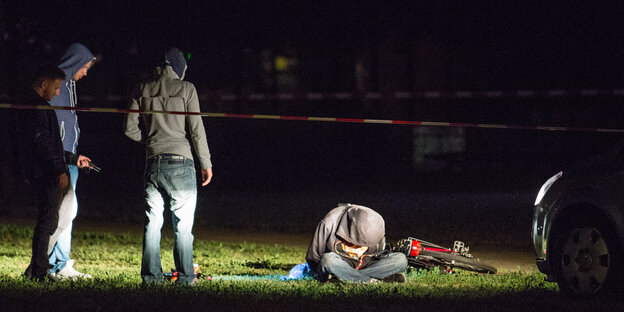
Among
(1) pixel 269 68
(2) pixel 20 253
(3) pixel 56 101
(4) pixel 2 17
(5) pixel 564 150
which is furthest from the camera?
(1) pixel 269 68

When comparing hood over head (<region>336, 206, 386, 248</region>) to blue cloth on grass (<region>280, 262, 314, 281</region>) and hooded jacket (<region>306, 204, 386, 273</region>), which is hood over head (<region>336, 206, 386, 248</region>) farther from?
blue cloth on grass (<region>280, 262, 314, 281</region>)

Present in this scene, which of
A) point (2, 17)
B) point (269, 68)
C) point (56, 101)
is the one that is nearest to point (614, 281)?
point (56, 101)

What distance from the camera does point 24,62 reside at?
29.8 m

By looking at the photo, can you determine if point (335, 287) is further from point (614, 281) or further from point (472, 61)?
point (472, 61)

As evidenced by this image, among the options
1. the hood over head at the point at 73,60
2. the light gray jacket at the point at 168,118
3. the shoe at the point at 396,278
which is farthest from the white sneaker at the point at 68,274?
the shoe at the point at 396,278

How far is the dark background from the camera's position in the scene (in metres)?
26.3

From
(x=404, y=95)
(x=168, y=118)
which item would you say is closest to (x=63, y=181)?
(x=168, y=118)

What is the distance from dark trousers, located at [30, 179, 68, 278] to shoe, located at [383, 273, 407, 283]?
251 cm

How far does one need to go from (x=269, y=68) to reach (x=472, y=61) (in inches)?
221

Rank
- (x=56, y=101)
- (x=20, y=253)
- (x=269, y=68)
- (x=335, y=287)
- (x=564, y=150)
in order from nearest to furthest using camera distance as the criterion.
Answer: (x=335, y=287) < (x=56, y=101) < (x=20, y=253) < (x=564, y=150) < (x=269, y=68)

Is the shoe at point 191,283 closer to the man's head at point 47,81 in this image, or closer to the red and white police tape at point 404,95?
the man's head at point 47,81

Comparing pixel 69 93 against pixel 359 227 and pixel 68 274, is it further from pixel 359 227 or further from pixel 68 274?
pixel 359 227

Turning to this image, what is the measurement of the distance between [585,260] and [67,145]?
3894 mm

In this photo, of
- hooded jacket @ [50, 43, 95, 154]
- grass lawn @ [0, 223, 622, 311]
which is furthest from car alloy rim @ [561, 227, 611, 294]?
hooded jacket @ [50, 43, 95, 154]
